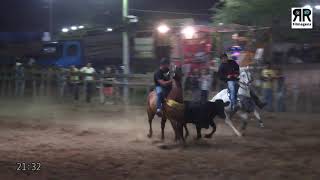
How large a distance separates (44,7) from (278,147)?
43089 mm

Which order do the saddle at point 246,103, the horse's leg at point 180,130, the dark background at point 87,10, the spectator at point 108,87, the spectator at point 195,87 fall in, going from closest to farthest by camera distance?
the horse's leg at point 180,130
the saddle at point 246,103
the spectator at point 195,87
the spectator at point 108,87
the dark background at point 87,10

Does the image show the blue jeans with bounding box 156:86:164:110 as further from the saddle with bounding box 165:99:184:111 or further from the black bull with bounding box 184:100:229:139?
the black bull with bounding box 184:100:229:139

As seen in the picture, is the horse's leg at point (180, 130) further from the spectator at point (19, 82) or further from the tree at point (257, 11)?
the spectator at point (19, 82)

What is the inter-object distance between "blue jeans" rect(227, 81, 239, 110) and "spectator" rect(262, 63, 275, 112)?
17.4ft

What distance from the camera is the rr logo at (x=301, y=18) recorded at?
2234 cm

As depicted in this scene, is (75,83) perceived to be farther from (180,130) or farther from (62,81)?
(180,130)

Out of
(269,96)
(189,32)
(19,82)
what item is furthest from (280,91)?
(19,82)

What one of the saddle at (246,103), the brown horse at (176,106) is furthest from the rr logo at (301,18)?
the brown horse at (176,106)

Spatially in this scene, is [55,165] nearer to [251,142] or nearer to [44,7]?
[251,142]

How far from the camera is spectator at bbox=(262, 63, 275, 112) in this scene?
18.7 m

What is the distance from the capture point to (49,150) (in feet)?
37.6

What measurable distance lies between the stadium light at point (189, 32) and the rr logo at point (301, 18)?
4201mm

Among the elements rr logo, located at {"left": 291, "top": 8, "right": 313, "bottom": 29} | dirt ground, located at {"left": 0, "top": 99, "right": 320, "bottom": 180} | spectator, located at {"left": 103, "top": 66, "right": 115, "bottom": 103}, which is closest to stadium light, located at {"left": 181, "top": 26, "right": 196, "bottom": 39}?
spectator, located at {"left": 103, "top": 66, "right": 115, "bottom": 103}

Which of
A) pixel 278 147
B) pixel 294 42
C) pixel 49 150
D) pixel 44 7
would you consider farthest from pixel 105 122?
pixel 44 7
